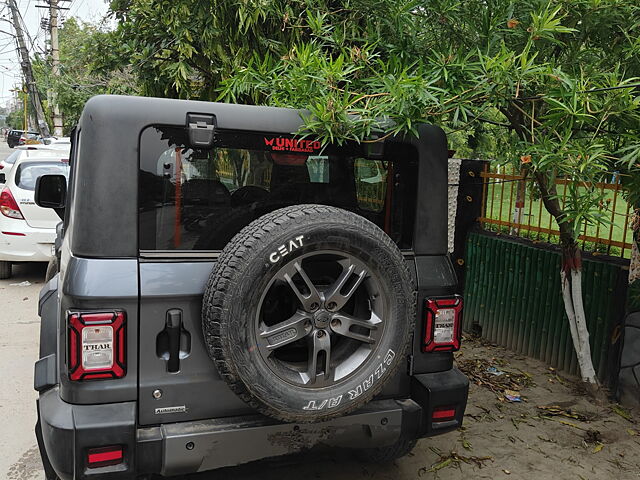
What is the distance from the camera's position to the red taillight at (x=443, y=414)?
9.54 feet

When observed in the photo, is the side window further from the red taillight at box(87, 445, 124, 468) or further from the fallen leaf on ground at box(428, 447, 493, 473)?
the fallen leaf on ground at box(428, 447, 493, 473)

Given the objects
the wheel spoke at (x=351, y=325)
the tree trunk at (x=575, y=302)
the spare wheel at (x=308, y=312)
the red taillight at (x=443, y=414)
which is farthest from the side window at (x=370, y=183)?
the tree trunk at (x=575, y=302)

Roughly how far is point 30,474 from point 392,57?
3096mm

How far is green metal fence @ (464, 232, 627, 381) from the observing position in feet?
14.8

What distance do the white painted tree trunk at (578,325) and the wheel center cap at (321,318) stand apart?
2677mm

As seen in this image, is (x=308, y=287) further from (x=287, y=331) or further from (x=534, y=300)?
(x=534, y=300)

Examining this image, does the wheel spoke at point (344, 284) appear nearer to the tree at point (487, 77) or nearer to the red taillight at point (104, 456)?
the tree at point (487, 77)

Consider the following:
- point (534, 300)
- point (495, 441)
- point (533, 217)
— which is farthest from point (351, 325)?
point (533, 217)

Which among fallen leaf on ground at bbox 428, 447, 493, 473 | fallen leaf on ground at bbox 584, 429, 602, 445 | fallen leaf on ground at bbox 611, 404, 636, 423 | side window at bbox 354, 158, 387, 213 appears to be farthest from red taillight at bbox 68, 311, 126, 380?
fallen leaf on ground at bbox 611, 404, 636, 423

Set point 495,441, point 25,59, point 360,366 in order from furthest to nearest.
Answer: point 25,59 → point 495,441 → point 360,366

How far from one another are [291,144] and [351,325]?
0.87 m

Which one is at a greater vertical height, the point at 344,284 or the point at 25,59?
the point at 25,59

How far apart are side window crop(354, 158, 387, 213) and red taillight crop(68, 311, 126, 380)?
128 centimetres

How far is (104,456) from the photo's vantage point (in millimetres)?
2332
